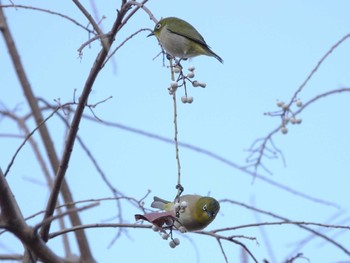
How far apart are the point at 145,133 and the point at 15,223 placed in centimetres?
171

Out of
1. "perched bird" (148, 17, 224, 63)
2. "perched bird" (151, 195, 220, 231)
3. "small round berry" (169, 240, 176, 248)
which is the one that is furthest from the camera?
"perched bird" (148, 17, 224, 63)

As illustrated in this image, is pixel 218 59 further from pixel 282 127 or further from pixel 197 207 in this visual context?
pixel 197 207

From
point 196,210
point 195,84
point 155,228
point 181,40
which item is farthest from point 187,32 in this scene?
point 155,228

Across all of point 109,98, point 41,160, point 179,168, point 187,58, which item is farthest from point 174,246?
point 41,160

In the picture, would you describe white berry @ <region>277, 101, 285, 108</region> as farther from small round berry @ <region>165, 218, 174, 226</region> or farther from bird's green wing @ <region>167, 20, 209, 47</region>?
small round berry @ <region>165, 218, 174, 226</region>

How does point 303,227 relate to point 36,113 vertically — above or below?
below

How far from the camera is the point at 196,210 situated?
2.95 metres

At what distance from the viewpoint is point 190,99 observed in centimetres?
245

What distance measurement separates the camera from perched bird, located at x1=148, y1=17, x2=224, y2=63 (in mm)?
3389

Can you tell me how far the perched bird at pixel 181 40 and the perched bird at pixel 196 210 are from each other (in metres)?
0.72

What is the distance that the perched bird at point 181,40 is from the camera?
339cm

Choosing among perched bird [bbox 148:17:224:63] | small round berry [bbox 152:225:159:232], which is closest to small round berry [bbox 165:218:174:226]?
small round berry [bbox 152:225:159:232]

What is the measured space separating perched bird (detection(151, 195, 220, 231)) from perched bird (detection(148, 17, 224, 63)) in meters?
0.72

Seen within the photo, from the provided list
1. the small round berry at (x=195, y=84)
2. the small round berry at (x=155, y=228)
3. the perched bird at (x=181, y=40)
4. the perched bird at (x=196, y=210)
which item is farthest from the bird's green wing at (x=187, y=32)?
the small round berry at (x=155, y=228)
